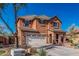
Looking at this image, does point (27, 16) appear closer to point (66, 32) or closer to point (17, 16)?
point (17, 16)

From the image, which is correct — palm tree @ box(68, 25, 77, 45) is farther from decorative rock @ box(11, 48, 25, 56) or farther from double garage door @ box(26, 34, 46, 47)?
decorative rock @ box(11, 48, 25, 56)

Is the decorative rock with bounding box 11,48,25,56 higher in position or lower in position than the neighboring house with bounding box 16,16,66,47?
lower

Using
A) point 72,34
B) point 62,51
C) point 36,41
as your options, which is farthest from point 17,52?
point 72,34

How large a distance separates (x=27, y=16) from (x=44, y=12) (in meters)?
0.18

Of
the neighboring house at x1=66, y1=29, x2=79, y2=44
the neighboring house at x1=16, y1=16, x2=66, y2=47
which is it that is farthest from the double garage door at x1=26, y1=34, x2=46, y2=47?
the neighboring house at x1=66, y1=29, x2=79, y2=44

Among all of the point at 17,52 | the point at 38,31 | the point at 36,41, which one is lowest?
the point at 17,52

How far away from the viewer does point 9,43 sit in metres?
2.88

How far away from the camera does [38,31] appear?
294 cm

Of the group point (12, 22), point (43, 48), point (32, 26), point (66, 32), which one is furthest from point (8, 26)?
point (66, 32)

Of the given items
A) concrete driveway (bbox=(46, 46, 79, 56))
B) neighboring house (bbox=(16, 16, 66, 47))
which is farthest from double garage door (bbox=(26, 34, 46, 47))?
concrete driveway (bbox=(46, 46, 79, 56))

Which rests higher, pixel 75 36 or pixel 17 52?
pixel 75 36

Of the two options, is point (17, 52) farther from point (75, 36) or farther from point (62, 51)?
point (75, 36)

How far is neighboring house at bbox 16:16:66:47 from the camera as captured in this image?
290cm

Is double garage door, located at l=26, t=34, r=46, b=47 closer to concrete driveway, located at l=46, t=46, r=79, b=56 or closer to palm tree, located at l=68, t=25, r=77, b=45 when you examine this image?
concrete driveway, located at l=46, t=46, r=79, b=56
